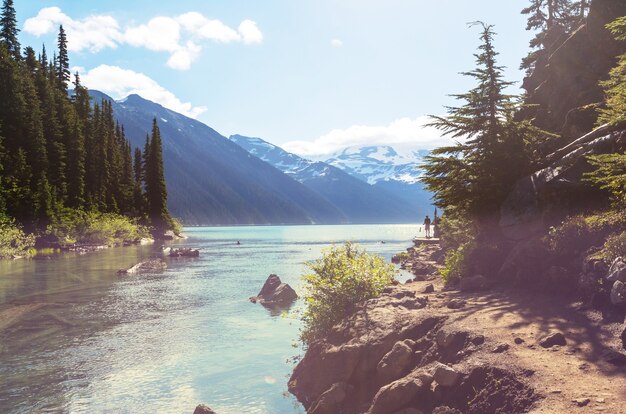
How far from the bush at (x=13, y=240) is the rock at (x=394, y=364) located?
5381 cm

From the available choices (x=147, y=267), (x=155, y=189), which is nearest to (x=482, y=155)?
(x=147, y=267)

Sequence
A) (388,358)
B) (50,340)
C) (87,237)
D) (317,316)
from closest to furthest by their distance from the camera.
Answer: (388,358) → (317,316) → (50,340) → (87,237)

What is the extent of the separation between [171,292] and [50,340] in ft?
43.7

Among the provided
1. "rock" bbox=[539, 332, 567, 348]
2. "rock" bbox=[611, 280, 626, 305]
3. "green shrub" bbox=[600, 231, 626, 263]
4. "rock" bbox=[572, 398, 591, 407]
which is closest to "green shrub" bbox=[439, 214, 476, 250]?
"green shrub" bbox=[600, 231, 626, 263]

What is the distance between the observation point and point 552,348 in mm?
10117

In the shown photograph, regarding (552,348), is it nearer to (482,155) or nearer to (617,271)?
(617,271)

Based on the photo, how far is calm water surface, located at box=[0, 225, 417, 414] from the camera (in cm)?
1340

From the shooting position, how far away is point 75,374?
1518 cm

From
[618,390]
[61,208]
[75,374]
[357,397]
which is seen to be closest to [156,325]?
[75,374]

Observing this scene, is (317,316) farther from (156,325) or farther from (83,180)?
(83,180)

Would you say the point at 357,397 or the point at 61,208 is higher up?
the point at 61,208

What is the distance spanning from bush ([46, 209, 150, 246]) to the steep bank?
64.1 m

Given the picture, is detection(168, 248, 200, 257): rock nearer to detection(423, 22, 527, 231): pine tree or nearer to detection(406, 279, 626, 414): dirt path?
detection(423, 22, 527, 231): pine tree

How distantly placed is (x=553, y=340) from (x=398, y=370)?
3.65 m
